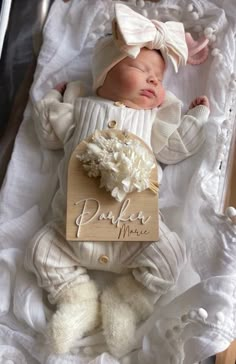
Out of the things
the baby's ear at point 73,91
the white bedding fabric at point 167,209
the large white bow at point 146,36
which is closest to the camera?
the white bedding fabric at point 167,209

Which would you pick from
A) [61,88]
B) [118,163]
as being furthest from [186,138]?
[61,88]

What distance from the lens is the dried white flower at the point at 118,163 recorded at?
102 cm

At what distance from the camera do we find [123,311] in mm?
1025

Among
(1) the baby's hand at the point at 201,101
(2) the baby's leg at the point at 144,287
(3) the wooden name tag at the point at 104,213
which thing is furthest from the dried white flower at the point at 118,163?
(1) the baby's hand at the point at 201,101

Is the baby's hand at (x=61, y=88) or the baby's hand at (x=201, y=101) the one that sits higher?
the baby's hand at (x=201, y=101)

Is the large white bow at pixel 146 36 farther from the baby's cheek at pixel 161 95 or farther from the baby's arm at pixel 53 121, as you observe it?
the baby's arm at pixel 53 121

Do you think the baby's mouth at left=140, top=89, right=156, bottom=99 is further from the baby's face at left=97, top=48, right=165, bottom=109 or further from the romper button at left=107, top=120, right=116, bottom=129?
the romper button at left=107, top=120, right=116, bottom=129

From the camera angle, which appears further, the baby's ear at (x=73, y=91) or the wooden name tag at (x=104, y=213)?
the baby's ear at (x=73, y=91)

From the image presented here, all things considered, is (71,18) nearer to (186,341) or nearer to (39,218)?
(39,218)

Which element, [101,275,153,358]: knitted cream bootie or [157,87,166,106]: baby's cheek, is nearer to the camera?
[101,275,153,358]: knitted cream bootie

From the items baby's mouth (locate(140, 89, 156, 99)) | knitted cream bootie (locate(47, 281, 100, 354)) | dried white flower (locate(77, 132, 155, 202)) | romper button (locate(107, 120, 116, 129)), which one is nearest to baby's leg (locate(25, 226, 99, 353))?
knitted cream bootie (locate(47, 281, 100, 354))

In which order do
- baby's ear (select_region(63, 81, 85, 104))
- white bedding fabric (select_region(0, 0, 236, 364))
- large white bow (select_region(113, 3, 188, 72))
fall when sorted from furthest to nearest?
baby's ear (select_region(63, 81, 85, 104))
large white bow (select_region(113, 3, 188, 72))
white bedding fabric (select_region(0, 0, 236, 364))

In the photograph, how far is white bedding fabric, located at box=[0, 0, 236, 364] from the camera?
3.07ft

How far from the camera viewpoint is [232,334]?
35.0 inches
